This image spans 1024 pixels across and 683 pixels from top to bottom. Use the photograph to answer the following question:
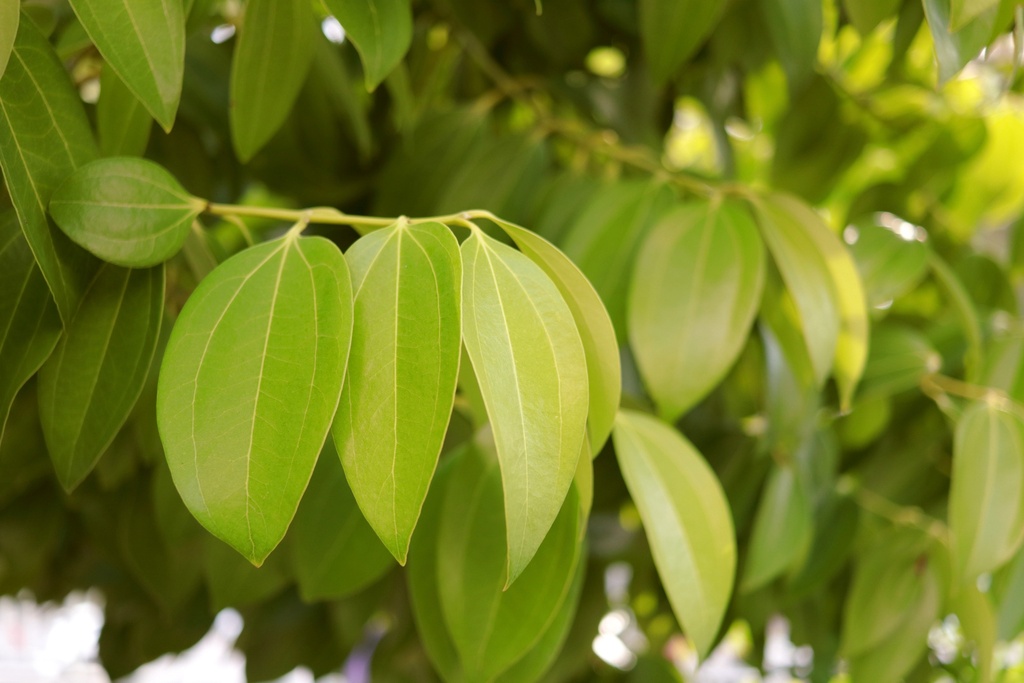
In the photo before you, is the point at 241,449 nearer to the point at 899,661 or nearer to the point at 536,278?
the point at 536,278

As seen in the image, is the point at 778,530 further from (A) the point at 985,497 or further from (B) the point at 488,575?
(B) the point at 488,575

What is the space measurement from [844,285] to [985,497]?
139 mm

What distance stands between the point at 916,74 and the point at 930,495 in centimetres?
40

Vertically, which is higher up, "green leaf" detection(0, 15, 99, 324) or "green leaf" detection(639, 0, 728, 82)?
"green leaf" detection(0, 15, 99, 324)

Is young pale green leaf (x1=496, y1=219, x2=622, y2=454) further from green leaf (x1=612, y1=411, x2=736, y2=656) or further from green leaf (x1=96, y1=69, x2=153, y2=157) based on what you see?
green leaf (x1=96, y1=69, x2=153, y2=157)

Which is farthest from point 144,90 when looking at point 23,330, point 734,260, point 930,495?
point 930,495

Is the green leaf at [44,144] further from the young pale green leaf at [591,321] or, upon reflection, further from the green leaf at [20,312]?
the young pale green leaf at [591,321]

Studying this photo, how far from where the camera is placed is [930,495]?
685 millimetres

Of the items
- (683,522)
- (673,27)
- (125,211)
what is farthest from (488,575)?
(673,27)

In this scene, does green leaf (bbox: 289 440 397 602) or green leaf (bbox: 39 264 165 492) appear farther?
green leaf (bbox: 289 440 397 602)


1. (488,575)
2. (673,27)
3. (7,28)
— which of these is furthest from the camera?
(673,27)

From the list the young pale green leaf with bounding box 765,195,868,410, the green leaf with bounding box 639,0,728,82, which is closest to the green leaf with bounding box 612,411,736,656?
the young pale green leaf with bounding box 765,195,868,410

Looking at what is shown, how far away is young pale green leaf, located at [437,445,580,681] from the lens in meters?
0.35

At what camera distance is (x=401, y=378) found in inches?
10.5
